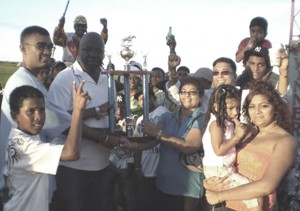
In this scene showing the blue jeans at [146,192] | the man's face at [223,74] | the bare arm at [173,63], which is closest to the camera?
the man's face at [223,74]

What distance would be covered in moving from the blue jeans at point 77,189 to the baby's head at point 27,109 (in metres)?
0.93

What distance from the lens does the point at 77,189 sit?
3.98 metres

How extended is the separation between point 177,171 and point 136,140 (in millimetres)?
537

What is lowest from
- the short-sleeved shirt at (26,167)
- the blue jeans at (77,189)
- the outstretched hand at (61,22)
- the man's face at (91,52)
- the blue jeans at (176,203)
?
the blue jeans at (176,203)

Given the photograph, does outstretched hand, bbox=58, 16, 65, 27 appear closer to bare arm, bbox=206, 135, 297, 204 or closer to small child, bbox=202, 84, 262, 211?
small child, bbox=202, 84, 262, 211

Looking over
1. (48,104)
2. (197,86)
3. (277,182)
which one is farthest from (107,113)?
(277,182)

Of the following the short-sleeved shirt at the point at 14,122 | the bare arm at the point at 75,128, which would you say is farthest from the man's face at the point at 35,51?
the bare arm at the point at 75,128

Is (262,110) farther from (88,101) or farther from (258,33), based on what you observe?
(258,33)

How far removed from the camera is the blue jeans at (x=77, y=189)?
3975 millimetres

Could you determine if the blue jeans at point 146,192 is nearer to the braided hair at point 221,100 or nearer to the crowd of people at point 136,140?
the crowd of people at point 136,140

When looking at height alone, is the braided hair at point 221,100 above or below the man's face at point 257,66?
below

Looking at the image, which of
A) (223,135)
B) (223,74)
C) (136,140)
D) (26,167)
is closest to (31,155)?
(26,167)

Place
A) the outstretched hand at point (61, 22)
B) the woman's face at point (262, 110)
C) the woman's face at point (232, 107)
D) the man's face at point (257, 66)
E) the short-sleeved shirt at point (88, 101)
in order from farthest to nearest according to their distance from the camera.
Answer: the outstretched hand at point (61, 22) → the man's face at point (257, 66) → the short-sleeved shirt at point (88, 101) → the woman's face at point (232, 107) → the woman's face at point (262, 110)

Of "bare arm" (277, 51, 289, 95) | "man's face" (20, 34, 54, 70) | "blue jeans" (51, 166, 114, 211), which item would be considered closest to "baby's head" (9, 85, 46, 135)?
"man's face" (20, 34, 54, 70)
